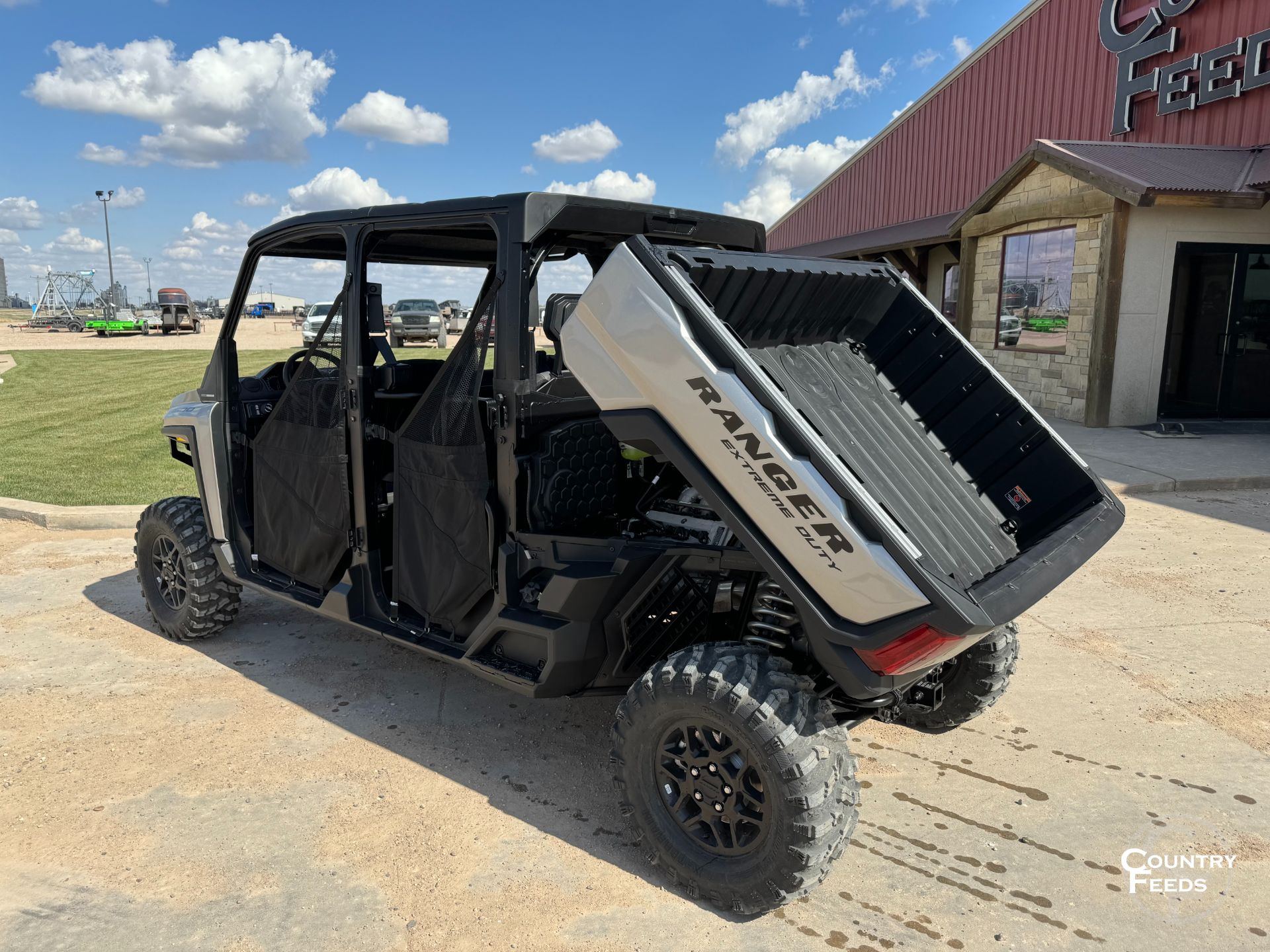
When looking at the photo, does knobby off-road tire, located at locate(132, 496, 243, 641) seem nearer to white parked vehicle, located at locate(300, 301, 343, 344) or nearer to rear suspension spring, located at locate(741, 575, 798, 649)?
white parked vehicle, located at locate(300, 301, 343, 344)

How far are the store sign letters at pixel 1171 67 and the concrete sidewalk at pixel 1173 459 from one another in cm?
557

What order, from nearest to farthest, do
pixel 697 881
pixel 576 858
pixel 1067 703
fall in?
pixel 697 881, pixel 576 858, pixel 1067 703

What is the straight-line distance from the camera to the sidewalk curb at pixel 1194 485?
339 inches

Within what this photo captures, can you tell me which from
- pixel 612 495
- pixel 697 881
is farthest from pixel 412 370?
pixel 697 881

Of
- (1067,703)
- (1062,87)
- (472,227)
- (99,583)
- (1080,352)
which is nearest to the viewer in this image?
(472,227)

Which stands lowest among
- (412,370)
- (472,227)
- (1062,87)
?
(412,370)

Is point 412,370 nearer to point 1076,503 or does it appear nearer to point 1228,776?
point 1076,503

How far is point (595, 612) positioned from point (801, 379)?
1.15 meters

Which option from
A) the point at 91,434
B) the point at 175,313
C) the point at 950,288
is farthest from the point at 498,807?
the point at 175,313

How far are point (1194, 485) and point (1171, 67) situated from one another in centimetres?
987

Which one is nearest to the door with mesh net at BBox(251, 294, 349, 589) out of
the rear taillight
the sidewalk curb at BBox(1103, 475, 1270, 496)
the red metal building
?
the rear taillight

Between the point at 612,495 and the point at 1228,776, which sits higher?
the point at 612,495

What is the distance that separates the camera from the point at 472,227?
3.57 metres

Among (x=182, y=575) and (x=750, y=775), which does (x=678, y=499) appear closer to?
(x=750, y=775)
